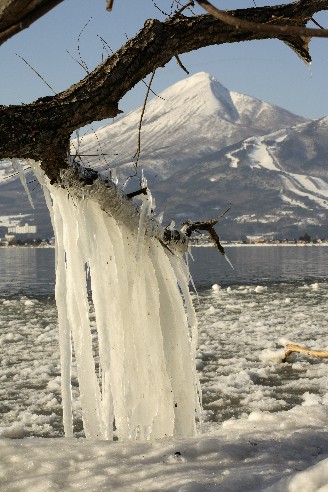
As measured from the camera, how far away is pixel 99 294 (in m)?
5.28

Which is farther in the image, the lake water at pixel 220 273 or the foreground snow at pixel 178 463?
the lake water at pixel 220 273

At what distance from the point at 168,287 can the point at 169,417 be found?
4.09ft

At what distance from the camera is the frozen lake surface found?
3668mm

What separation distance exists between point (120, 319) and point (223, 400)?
5.50 metres

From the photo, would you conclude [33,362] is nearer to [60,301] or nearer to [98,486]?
[60,301]

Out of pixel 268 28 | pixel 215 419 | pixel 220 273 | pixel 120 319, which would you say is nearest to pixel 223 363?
pixel 215 419

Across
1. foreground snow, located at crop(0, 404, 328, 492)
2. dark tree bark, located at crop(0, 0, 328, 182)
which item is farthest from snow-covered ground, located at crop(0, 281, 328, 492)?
dark tree bark, located at crop(0, 0, 328, 182)

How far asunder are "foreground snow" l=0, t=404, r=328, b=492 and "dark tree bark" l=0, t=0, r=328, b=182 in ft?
6.90

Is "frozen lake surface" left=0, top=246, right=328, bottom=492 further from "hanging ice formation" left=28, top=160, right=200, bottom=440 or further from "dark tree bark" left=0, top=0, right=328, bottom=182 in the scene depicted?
"dark tree bark" left=0, top=0, right=328, bottom=182

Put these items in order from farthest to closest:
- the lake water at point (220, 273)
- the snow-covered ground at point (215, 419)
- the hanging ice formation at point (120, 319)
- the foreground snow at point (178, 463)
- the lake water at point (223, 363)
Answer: the lake water at point (220, 273) < the lake water at point (223, 363) < the hanging ice formation at point (120, 319) < the snow-covered ground at point (215, 419) < the foreground snow at point (178, 463)

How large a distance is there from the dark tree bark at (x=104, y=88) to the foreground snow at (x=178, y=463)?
210 cm

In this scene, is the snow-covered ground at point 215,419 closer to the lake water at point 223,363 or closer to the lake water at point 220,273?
the lake water at point 223,363

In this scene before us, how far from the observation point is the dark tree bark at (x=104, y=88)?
3.69m

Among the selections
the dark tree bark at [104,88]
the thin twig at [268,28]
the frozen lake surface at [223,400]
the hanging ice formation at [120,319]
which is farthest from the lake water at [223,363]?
the thin twig at [268,28]
